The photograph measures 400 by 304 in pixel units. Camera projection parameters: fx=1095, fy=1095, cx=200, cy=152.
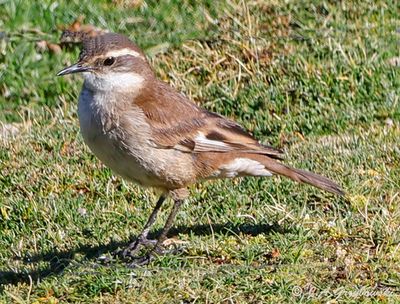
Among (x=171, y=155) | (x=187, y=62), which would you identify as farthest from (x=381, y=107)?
(x=171, y=155)

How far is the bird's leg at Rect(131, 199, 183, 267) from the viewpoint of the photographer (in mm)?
7982

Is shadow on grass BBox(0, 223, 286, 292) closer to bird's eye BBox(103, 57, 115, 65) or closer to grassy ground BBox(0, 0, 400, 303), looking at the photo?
grassy ground BBox(0, 0, 400, 303)

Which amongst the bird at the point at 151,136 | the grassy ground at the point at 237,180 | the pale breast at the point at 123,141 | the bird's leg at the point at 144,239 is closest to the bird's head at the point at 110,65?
the bird at the point at 151,136

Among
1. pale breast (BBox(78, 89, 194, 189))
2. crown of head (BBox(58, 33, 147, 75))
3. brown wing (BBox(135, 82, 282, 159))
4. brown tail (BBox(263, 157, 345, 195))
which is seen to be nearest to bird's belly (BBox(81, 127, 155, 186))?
pale breast (BBox(78, 89, 194, 189))

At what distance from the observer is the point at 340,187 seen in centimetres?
866

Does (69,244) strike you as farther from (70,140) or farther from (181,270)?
(70,140)

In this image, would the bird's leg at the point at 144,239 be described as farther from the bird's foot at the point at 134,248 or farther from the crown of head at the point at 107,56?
the crown of head at the point at 107,56

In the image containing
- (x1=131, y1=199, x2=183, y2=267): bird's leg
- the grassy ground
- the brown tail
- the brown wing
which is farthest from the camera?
the brown tail

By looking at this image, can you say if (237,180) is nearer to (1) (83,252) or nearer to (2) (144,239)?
(2) (144,239)

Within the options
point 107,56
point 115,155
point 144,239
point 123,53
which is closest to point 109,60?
point 107,56

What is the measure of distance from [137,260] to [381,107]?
3558 millimetres

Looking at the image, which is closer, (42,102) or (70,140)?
(70,140)

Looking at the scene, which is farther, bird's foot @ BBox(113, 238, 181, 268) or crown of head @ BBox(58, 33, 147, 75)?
crown of head @ BBox(58, 33, 147, 75)

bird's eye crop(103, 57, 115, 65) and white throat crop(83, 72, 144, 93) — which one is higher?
bird's eye crop(103, 57, 115, 65)
